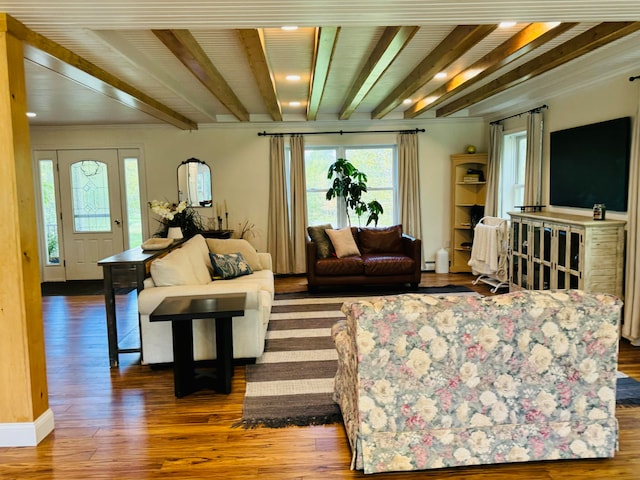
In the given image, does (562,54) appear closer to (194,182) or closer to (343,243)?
Answer: (343,243)

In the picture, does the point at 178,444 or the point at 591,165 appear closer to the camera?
the point at 178,444

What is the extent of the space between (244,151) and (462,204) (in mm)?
3496

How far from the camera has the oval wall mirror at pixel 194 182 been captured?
7504 millimetres

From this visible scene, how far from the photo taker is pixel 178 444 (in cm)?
278

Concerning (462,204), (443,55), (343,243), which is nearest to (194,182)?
(343,243)

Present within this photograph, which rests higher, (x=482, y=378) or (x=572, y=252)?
(x=572, y=252)

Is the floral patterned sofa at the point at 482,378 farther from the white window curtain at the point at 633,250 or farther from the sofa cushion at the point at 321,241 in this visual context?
the sofa cushion at the point at 321,241

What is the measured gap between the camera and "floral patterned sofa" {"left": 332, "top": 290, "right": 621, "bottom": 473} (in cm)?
235

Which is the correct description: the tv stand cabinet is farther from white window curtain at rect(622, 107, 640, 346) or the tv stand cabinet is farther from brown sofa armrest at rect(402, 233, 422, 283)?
brown sofa armrest at rect(402, 233, 422, 283)

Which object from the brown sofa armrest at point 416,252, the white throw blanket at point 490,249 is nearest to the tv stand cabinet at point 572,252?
the white throw blanket at point 490,249

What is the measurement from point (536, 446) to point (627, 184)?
2865 mm

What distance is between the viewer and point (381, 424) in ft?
7.93

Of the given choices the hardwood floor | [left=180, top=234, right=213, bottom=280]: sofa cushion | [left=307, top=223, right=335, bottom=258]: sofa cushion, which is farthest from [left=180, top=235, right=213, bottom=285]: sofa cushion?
[left=307, top=223, right=335, bottom=258]: sofa cushion

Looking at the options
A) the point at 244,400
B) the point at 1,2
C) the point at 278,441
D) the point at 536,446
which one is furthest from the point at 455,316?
the point at 1,2
